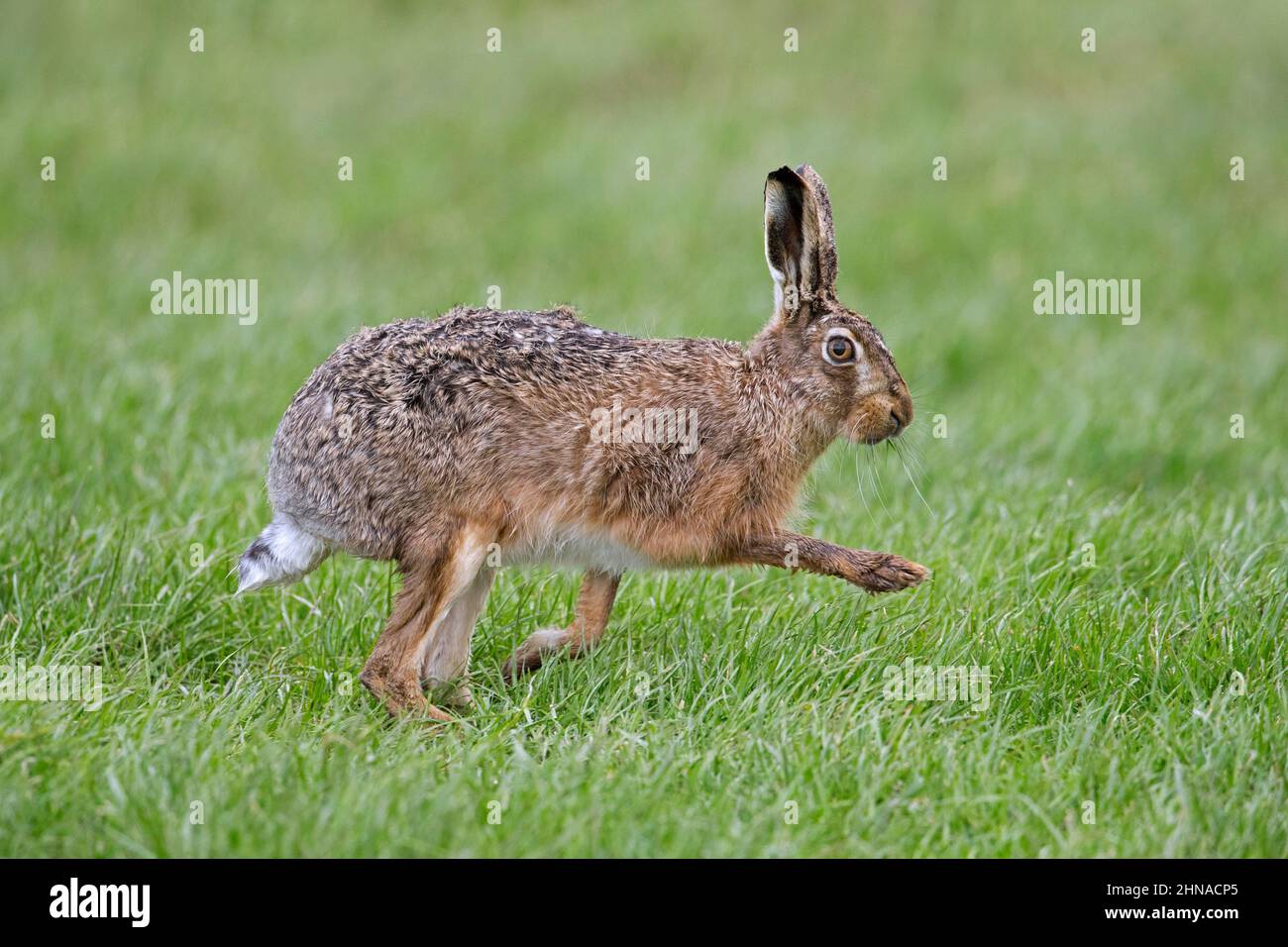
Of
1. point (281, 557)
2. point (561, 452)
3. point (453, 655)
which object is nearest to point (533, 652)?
point (453, 655)

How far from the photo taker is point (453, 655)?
5254 mm

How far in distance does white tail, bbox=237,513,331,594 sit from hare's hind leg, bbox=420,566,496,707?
48cm

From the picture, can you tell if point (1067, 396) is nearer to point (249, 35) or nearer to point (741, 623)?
point (741, 623)

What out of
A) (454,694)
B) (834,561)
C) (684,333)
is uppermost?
(684,333)

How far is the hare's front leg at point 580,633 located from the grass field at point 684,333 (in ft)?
0.35

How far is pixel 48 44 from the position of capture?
14.8 metres

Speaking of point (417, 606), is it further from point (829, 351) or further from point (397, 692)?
point (829, 351)

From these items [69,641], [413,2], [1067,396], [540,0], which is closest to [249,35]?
[413,2]

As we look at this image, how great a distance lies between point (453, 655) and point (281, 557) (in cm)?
67

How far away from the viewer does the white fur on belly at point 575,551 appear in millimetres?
5117

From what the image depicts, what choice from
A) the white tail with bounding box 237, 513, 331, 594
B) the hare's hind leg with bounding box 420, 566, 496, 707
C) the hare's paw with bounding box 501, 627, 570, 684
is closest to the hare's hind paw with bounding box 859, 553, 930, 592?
the hare's paw with bounding box 501, 627, 570, 684

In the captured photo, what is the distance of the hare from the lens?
16.1 ft

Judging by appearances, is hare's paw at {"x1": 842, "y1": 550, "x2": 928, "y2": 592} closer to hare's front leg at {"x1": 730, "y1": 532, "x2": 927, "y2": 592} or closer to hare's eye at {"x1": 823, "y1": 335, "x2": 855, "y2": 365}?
hare's front leg at {"x1": 730, "y1": 532, "x2": 927, "y2": 592}

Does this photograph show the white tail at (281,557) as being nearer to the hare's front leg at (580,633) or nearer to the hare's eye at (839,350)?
the hare's front leg at (580,633)
